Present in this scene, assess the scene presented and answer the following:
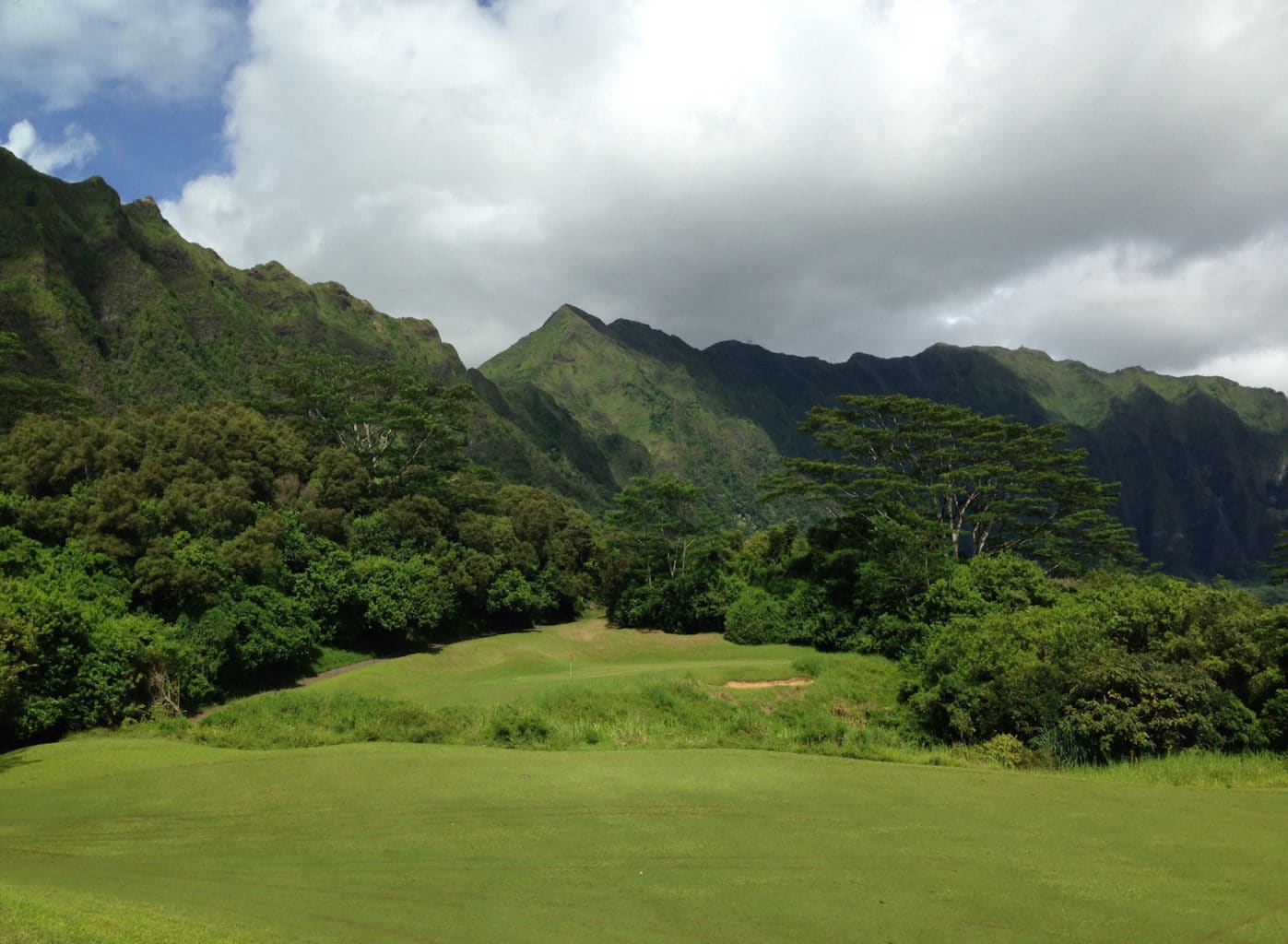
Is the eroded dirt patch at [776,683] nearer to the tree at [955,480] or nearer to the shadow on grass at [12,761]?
the tree at [955,480]

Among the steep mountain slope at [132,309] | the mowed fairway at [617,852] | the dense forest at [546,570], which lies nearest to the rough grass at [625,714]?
the dense forest at [546,570]

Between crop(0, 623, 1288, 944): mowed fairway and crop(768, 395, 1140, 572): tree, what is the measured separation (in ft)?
89.9

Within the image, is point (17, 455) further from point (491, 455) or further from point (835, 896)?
point (491, 455)

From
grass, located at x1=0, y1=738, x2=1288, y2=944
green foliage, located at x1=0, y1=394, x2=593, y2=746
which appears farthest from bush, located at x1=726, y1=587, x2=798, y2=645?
grass, located at x1=0, y1=738, x2=1288, y2=944

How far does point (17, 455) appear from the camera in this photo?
29.7 m

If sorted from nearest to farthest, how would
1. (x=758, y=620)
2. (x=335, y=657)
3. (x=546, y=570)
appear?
(x=335, y=657)
(x=758, y=620)
(x=546, y=570)

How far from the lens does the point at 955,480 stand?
42531mm

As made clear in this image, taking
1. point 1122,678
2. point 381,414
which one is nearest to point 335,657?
point 381,414

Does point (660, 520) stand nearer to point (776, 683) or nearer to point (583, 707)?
point (776, 683)

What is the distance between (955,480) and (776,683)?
60.5 feet

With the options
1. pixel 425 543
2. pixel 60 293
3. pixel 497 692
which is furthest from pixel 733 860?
pixel 60 293

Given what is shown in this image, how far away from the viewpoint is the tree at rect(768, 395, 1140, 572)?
41.8m

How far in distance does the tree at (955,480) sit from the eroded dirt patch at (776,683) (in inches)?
460

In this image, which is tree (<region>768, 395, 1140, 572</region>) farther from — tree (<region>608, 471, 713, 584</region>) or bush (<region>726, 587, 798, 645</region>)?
tree (<region>608, 471, 713, 584</region>)
